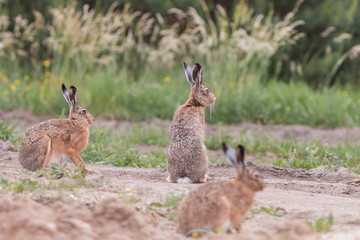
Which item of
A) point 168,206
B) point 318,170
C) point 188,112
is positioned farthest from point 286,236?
point 318,170

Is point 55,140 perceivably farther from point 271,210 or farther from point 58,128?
point 271,210

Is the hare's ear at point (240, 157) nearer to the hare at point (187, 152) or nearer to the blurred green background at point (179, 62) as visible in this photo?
the hare at point (187, 152)

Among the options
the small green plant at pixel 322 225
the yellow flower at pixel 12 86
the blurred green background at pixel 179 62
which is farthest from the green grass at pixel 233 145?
the small green plant at pixel 322 225

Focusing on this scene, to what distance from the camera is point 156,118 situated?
12.4 m

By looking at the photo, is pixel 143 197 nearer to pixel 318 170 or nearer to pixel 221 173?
pixel 221 173

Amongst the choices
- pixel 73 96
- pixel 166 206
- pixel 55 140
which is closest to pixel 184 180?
pixel 55 140

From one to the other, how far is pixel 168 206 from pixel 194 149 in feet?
5.93

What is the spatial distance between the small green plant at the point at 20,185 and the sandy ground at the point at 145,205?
94 millimetres

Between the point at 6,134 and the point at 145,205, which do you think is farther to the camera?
the point at 6,134

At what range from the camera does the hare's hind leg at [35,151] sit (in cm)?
692

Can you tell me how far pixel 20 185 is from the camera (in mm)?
5547

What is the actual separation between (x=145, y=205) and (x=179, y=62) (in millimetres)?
9770

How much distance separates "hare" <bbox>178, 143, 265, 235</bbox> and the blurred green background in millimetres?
6829

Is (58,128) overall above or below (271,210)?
above
